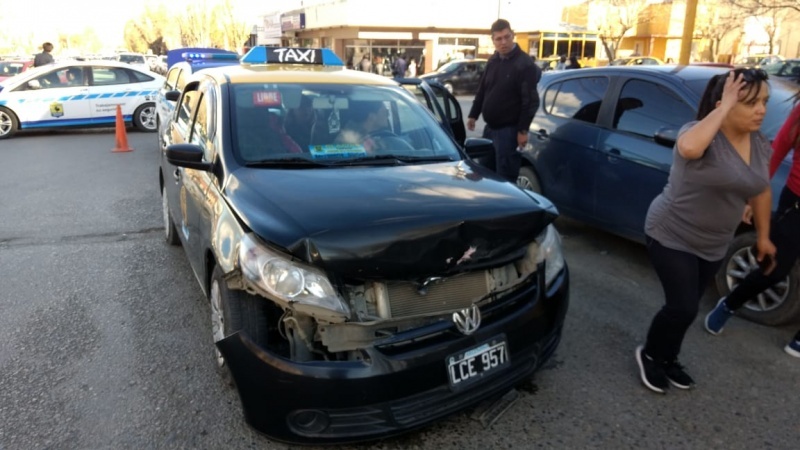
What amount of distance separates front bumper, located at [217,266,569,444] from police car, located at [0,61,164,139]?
12.4 m

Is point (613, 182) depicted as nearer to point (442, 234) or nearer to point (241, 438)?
point (442, 234)

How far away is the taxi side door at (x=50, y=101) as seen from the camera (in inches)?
490

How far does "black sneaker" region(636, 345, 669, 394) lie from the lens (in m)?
3.23

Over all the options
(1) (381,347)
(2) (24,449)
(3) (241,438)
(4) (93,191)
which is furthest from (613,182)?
(4) (93,191)

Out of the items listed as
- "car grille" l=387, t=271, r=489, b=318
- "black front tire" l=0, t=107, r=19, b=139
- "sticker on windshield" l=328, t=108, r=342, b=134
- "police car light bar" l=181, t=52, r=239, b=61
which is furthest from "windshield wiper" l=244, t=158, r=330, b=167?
"police car light bar" l=181, t=52, r=239, b=61

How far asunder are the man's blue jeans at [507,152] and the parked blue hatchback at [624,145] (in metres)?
0.13

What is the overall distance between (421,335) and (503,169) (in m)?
3.84

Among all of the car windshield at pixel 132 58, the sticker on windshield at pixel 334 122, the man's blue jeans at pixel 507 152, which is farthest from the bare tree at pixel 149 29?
the sticker on windshield at pixel 334 122

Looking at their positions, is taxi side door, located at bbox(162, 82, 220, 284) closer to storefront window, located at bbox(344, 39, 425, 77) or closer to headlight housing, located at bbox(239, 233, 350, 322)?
headlight housing, located at bbox(239, 233, 350, 322)

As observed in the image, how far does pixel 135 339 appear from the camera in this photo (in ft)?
12.3

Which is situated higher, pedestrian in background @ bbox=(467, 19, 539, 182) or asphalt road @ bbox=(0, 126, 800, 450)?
pedestrian in background @ bbox=(467, 19, 539, 182)

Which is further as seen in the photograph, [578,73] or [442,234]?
[578,73]

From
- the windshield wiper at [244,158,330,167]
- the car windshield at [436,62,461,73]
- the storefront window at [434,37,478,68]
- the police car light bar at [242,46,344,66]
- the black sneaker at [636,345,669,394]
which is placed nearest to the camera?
the black sneaker at [636,345,669,394]

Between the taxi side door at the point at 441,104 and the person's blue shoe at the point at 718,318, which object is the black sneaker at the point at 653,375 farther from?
the taxi side door at the point at 441,104
